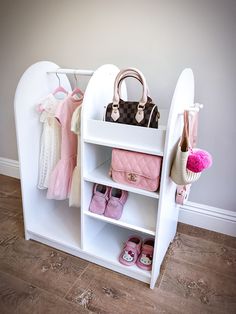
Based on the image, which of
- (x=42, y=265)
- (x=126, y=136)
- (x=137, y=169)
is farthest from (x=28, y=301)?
(x=126, y=136)

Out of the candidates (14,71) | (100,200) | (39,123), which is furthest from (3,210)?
(14,71)

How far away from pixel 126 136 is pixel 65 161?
58cm

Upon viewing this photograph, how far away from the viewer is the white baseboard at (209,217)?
1832mm

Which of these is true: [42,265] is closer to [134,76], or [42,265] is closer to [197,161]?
[197,161]

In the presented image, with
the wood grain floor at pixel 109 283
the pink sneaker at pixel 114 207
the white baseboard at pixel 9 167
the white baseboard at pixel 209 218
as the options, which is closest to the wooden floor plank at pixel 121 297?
the wood grain floor at pixel 109 283

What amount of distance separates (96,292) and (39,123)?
111cm

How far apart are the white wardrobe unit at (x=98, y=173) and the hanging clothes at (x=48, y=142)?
0.04m

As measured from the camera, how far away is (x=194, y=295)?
1352 mm

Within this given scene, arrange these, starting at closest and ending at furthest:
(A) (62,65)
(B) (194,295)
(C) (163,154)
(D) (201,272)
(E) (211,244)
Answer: (C) (163,154) < (B) (194,295) < (D) (201,272) < (E) (211,244) < (A) (62,65)

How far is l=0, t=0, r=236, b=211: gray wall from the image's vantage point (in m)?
1.55

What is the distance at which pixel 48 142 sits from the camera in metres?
1.67

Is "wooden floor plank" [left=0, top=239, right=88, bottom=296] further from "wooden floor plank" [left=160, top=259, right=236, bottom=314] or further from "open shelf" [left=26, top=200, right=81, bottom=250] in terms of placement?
"wooden floor plank" [left=160, top=259, right=236, bottom=314]

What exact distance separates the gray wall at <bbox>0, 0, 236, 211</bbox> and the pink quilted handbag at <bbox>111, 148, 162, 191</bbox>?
2.37 feet

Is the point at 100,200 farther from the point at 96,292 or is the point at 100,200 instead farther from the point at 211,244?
the point at 211,244
